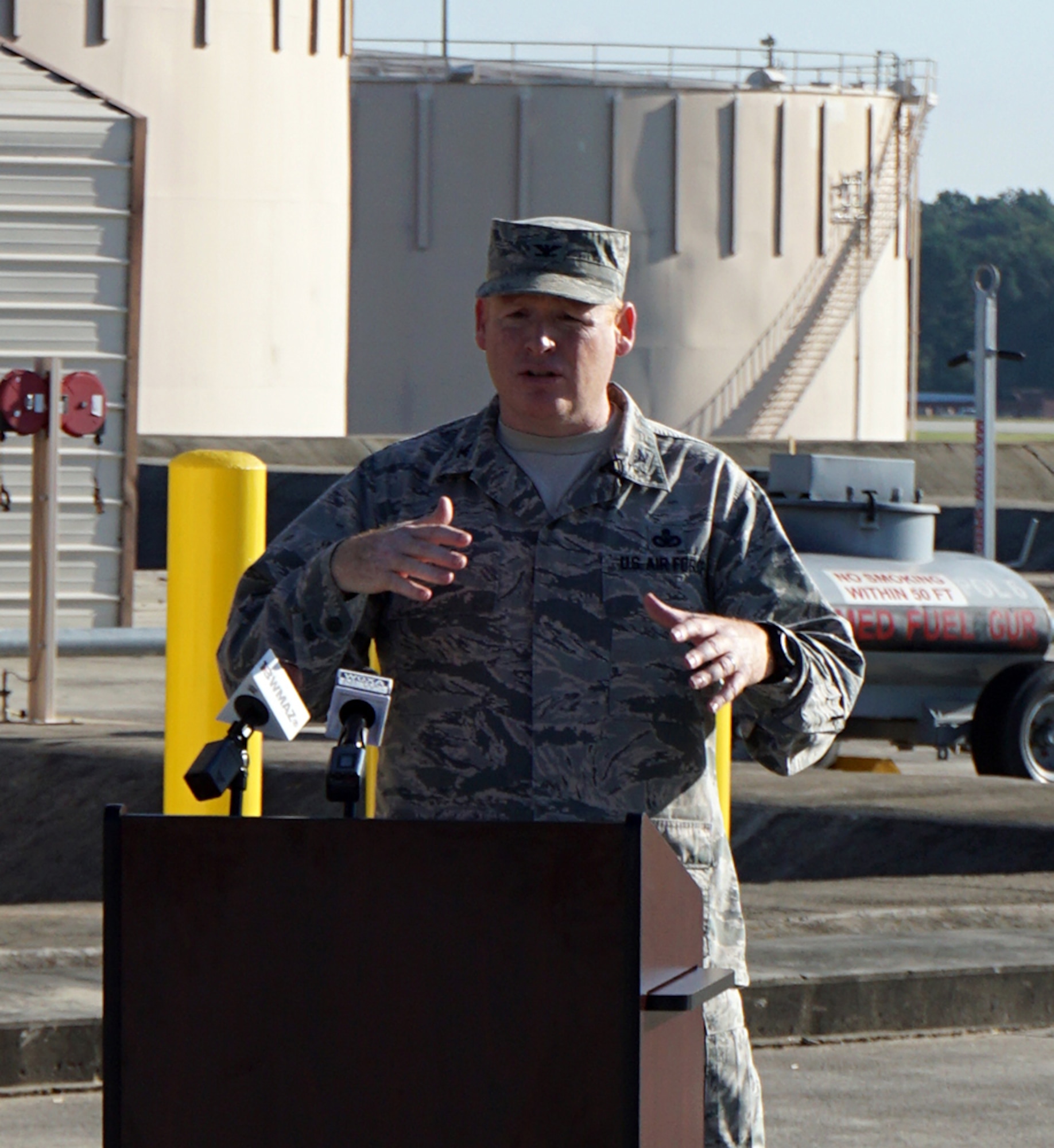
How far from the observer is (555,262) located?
343 centimetres

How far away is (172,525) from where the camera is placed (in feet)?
27.1

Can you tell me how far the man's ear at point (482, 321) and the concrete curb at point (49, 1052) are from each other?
3318mm

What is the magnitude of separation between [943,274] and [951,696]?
412ft

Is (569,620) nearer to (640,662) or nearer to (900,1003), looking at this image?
(640,662)

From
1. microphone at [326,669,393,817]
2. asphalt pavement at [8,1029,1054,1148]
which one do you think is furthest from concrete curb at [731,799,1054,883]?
microphone at [326,669,393,817]

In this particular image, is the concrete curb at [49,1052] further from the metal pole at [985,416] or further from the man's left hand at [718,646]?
the metal pole at [985,416]

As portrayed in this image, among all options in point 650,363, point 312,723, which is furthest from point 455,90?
point 312,723

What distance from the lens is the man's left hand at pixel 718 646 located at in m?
3.19

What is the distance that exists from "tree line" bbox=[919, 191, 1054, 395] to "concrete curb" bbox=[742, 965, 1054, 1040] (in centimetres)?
11731

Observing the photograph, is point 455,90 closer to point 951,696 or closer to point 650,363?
point 650,363

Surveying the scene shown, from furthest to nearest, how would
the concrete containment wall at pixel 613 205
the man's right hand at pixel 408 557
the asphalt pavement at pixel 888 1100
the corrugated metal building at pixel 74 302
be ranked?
the concrete containment wall at pixel 613 205
the corrugated metal building at pixel 74 302
the asphalt pavement at pixel 888 1100
the man's right hand at pixel 408 557

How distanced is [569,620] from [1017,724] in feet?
29.4

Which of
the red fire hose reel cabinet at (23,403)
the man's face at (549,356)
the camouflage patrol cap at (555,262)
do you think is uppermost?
the red fire hose reel cabinet at (23,403)

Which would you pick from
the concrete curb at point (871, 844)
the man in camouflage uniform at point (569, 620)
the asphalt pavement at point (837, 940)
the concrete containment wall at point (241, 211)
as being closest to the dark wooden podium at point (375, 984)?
the man in camouflage uniform at point (569, 620)
